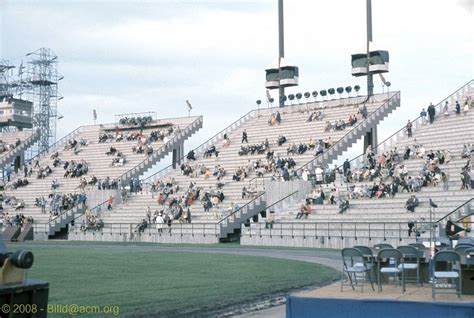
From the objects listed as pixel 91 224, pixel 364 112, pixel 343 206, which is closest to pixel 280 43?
pixel 364 112

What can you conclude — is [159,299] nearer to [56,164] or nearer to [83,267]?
[83,267]

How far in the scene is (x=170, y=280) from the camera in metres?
18.3

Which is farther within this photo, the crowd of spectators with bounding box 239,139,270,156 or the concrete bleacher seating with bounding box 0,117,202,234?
the concrete bleacher seating with bounding box 0,117,202,234

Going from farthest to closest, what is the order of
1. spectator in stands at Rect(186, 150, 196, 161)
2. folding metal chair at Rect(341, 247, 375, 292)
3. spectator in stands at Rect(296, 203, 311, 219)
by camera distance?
1. spectator in stands at Rect(186, 150, 196, 161)
2. spectator in stands at Rect(296, 203, 311, 219)
3. folding metal chair at Rect(341, 247, 375, 292)

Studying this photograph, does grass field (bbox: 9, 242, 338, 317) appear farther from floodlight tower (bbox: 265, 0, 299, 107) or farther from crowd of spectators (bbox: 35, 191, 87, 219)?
floodlight tower (bbox: 265, 0, 299, 107)

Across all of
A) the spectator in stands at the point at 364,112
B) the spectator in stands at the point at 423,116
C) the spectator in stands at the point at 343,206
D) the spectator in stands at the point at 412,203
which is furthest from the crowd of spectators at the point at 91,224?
the spectator in stands at the point at 423,116

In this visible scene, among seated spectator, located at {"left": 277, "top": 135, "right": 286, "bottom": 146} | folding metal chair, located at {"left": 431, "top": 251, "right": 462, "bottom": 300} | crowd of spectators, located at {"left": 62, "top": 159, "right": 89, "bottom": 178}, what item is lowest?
folding metal chair, located at {"left": 431, "top": 251, "right": 462, "bottom": 300}

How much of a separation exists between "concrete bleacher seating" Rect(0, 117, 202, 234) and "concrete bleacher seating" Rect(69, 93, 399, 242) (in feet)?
10.0

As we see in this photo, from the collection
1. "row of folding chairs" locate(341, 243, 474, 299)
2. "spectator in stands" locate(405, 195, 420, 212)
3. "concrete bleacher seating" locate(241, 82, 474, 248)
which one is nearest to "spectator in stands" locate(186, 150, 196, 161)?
"concrete bleacher seating" locate(241, 82, 474, 248)

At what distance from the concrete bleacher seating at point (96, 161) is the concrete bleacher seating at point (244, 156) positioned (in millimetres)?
3051

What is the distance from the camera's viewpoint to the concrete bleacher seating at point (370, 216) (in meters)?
32.0

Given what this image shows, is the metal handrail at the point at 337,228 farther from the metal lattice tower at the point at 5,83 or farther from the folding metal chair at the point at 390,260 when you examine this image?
the metal lattice tower at the point at 5,83

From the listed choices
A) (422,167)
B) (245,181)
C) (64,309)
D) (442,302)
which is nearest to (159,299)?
(64,309)

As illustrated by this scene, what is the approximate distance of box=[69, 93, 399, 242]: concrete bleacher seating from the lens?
143 feet
